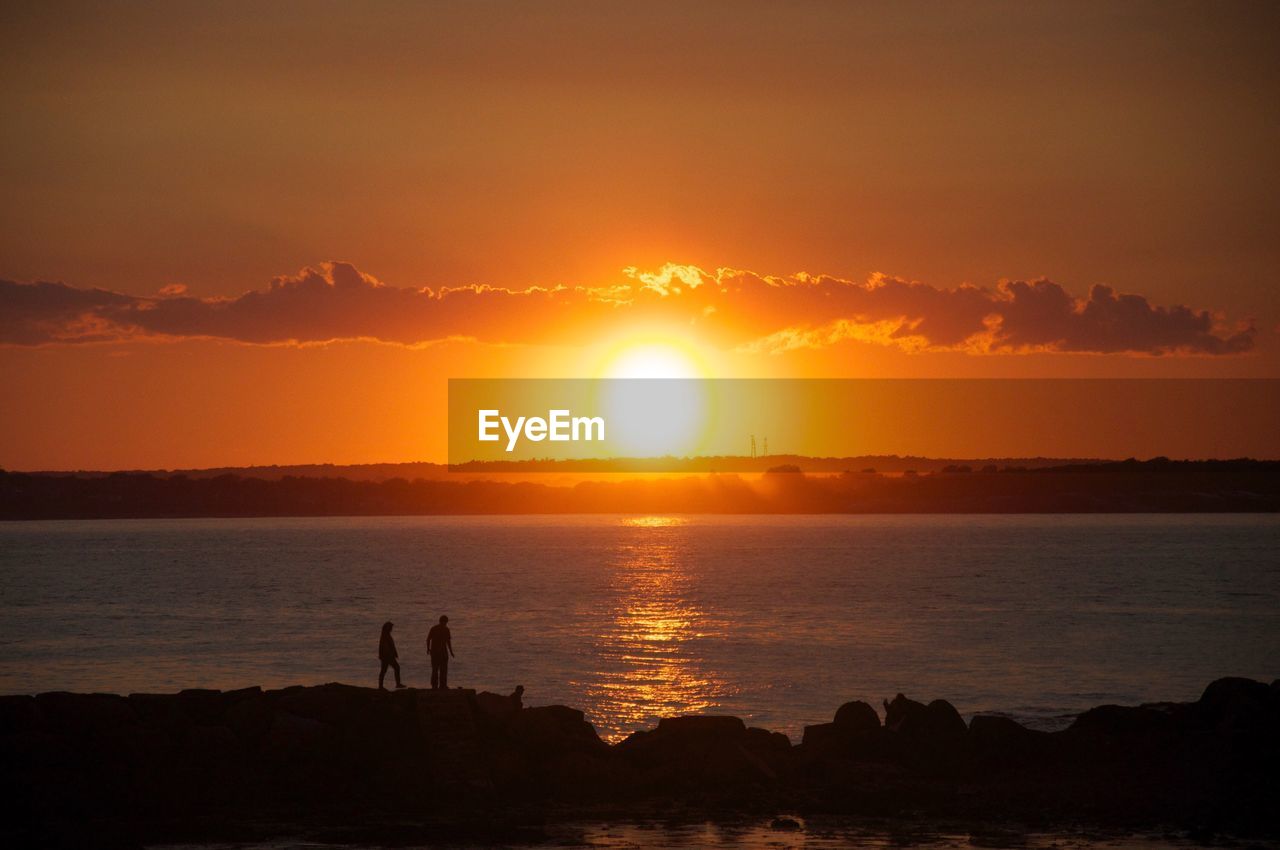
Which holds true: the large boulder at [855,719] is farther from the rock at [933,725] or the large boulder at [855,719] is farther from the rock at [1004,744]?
the rock at [1004,744]

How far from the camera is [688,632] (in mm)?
71250

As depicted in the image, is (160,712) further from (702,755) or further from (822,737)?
(822,737)

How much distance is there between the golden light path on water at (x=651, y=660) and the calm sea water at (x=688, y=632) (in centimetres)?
16

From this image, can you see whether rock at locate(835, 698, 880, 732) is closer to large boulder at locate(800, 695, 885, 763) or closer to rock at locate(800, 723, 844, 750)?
large boulder at locate(800, 695, 885, 763)

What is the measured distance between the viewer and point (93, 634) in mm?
68750

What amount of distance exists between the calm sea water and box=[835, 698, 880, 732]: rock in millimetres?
7853

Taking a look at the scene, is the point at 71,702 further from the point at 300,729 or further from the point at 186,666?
the point at 186,666

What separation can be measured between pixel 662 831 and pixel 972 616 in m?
58.1

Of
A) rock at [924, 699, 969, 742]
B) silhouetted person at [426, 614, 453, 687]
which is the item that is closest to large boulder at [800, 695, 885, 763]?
rock at [924, 699, 969, 742]

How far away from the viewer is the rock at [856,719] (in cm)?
3272

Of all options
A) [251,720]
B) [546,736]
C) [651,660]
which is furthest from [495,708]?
[651,660]

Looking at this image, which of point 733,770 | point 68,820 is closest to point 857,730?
point 733,770

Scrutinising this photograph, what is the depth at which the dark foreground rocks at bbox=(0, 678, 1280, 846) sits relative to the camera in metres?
26.9

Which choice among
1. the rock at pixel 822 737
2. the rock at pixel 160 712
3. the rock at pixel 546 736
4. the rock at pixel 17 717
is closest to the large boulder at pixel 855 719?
the rock at pixel 822 737
